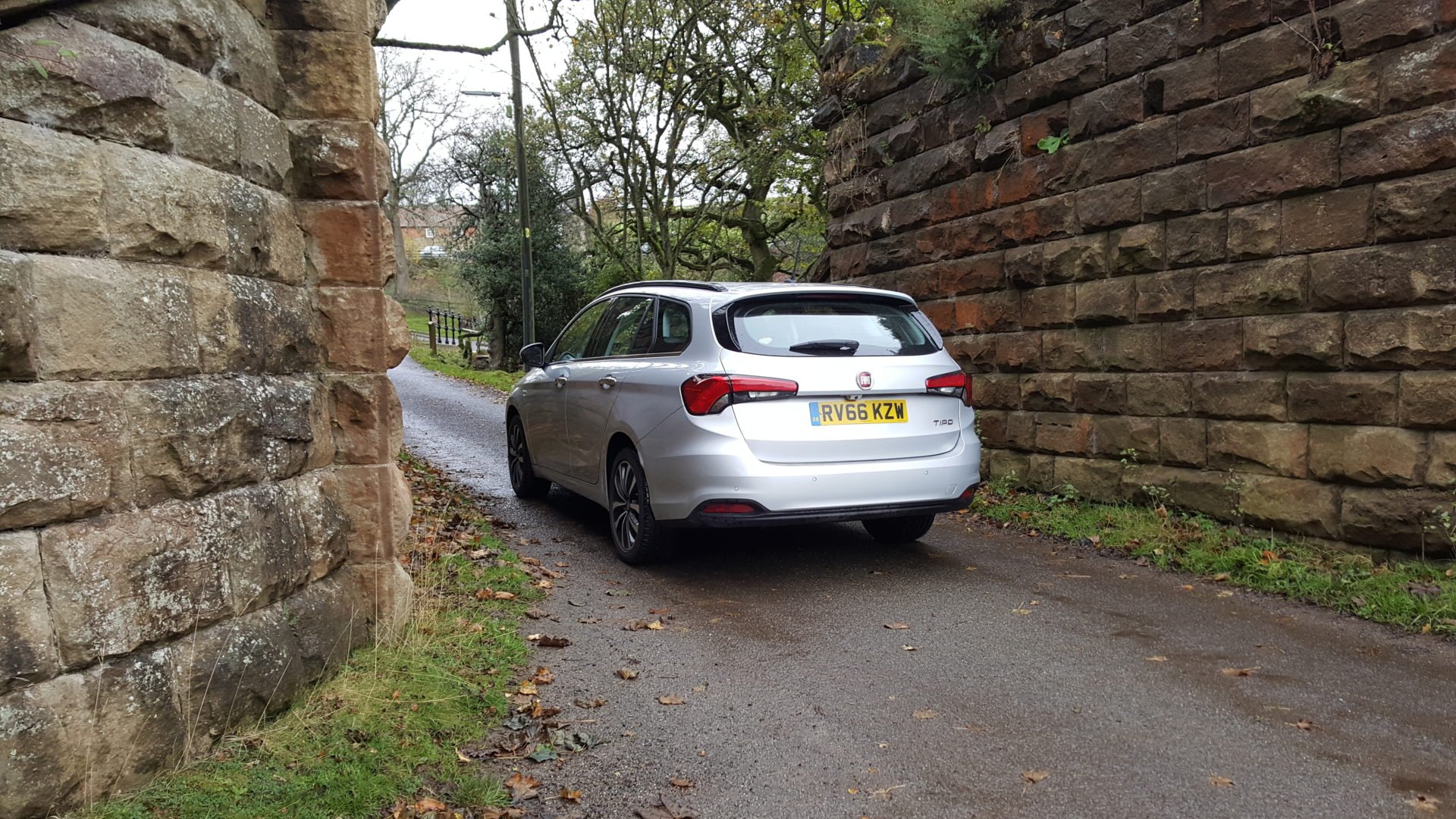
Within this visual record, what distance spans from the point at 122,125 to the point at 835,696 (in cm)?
308

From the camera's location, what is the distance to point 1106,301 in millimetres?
6734

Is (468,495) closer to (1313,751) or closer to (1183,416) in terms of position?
(1183,416)

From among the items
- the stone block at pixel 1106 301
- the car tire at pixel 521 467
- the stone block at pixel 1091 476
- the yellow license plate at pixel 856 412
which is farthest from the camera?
the car tire at pixel 521 467

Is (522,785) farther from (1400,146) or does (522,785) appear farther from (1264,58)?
(1264,58)

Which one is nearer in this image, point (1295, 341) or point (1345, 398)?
point (1345, 398)

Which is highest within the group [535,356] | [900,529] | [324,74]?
[324,74]

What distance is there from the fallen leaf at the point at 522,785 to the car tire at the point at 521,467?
512cm

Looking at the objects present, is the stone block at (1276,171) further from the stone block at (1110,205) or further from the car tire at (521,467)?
the car tire at (521,467)

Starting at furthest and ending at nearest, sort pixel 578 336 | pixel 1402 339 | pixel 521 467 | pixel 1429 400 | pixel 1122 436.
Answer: pixel 521 467
pixel 578 336
pixel 1122 436
pixel 1402 339
pixel 1429 400

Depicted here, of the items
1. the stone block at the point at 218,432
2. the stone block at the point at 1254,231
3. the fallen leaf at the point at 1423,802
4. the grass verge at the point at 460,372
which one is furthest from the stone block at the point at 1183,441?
the grass verge at the point at 460,372

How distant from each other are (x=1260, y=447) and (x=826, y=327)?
2617 mm

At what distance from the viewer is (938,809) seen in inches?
114

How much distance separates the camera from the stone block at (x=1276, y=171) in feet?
17.2

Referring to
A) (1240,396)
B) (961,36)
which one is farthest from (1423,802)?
(961,36)
